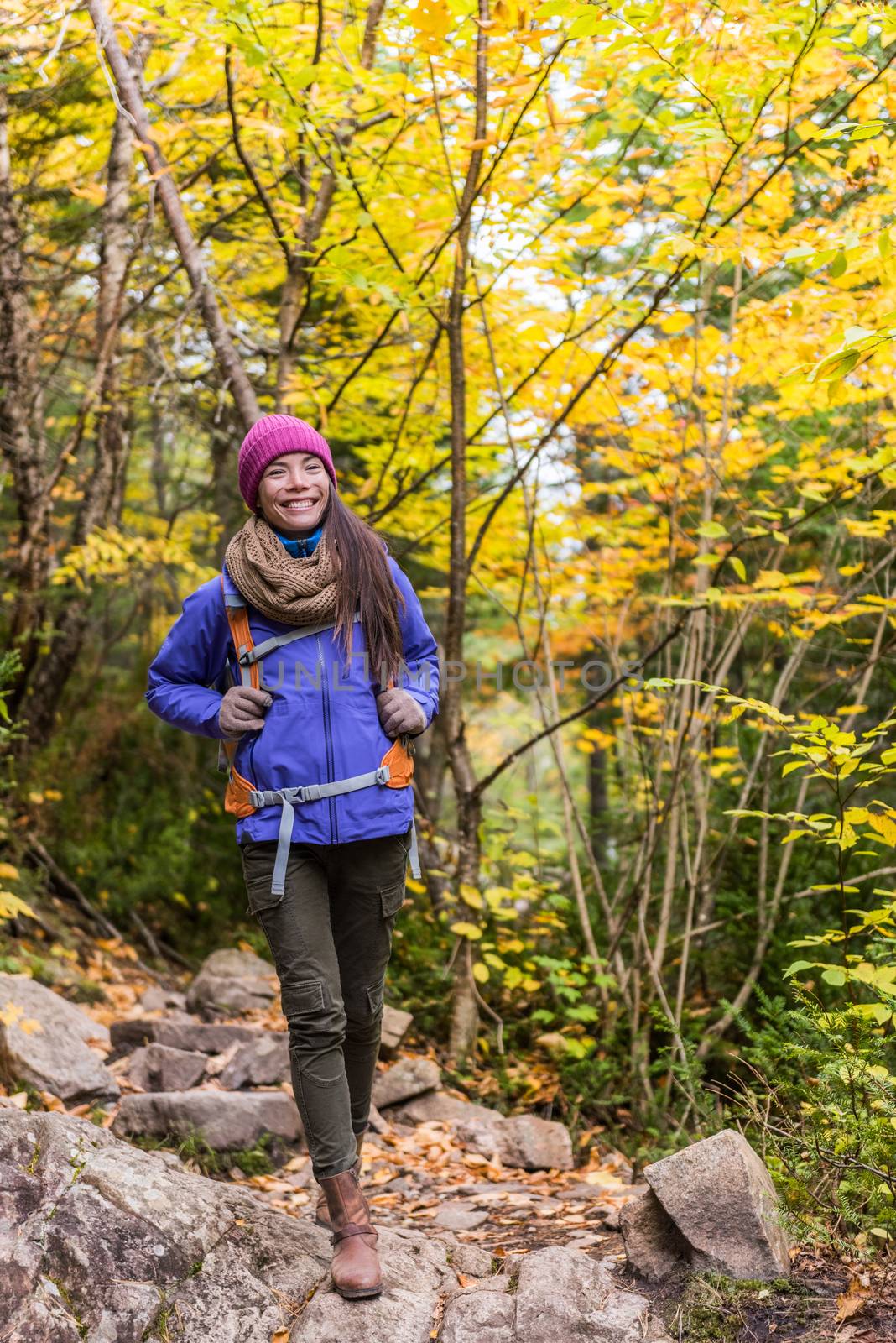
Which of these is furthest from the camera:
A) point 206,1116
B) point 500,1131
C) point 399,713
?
point 500,1131

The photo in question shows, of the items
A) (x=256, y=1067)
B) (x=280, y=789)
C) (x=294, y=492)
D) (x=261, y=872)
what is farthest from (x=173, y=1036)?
(x=294, y=492)

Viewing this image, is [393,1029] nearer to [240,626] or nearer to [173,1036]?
[173,1036]

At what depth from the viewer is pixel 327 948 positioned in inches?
106

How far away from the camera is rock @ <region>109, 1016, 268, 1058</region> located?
16.3ft

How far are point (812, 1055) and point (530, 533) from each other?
9.38 feet

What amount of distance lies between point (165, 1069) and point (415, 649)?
2500mm

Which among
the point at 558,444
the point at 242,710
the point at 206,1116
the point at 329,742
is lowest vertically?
the point at 206,1116

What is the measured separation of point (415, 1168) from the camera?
4.16 meters

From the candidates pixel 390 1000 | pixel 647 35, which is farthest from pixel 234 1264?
pixel 647 35

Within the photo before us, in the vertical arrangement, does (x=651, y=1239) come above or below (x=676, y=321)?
below

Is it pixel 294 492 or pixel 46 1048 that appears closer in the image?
pixel 294 492

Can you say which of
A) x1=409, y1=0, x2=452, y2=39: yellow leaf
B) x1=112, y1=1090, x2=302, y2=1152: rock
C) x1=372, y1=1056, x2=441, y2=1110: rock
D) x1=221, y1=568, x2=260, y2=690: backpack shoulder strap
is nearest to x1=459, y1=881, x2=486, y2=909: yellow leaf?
x1=372, y1=1056, x2=441, y2=1110: rock

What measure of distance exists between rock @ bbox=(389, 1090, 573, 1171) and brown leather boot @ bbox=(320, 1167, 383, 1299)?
186 cm

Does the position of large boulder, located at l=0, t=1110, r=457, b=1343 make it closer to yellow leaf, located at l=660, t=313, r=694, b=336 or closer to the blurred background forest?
the blurred background forest
